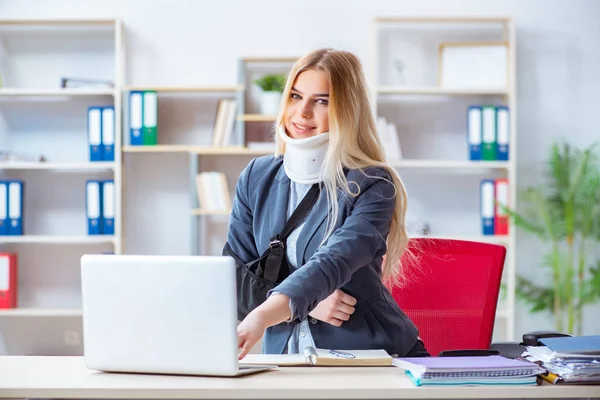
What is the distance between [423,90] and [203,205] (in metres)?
1.39

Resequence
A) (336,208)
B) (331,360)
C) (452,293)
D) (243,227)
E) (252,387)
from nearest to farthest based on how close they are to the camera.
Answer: (252,387), (331,360), (336,208), (243,227), (452,293)

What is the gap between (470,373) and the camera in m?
1.47

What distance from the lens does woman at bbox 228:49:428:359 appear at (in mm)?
1831

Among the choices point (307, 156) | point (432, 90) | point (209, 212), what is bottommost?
point (209, 212)

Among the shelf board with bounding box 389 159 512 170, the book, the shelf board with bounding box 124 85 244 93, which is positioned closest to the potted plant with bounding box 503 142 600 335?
the shelf board with bounding box 389 159 512 170

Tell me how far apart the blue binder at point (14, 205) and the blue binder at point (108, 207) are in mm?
464

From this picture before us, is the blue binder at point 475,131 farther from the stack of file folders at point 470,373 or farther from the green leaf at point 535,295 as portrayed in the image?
the stack of file folders at point 470,373

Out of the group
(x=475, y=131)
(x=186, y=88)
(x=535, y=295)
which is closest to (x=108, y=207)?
(x=186, y=88)

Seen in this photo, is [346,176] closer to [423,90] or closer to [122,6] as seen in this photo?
[423,90]

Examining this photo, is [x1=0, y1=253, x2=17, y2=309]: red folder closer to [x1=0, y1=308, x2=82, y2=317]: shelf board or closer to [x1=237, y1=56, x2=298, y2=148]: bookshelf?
[x1=0, y1=308, x2=82, y2=317]: shelf board

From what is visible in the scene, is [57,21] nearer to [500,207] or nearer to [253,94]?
[253,94]

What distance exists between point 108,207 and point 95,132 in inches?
16.8

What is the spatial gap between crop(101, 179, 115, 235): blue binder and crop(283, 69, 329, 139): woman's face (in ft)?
9.64

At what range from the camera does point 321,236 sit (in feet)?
6.14
